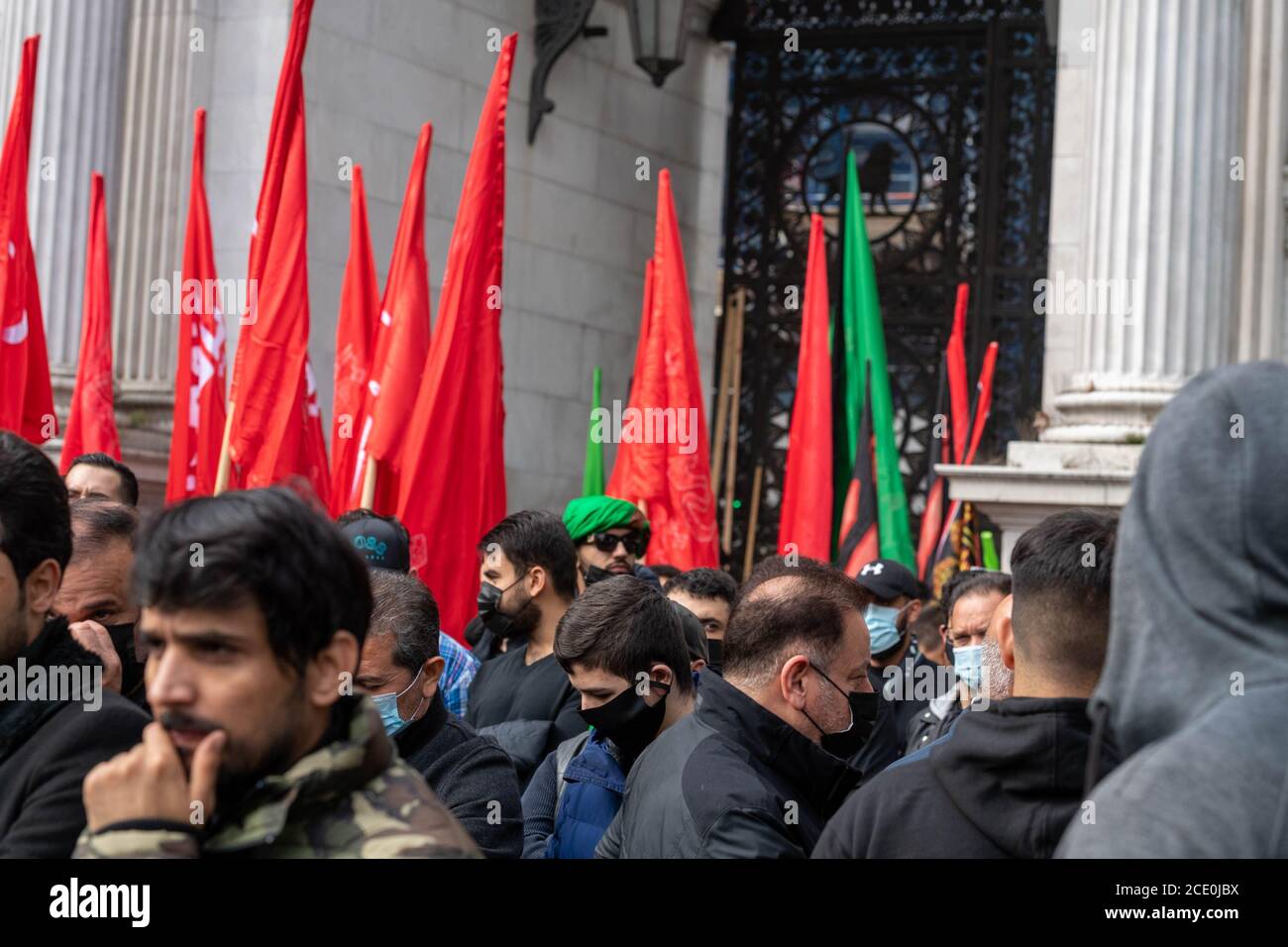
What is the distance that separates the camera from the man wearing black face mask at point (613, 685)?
4.78 m

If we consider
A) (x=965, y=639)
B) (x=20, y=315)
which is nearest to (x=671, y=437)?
(x=20, y=315)

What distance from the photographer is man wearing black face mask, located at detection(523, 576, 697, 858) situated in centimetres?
478

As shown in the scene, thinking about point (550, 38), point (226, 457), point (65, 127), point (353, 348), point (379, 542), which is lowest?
point (379, 542)

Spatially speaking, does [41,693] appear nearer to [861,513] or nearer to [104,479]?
[104,479]

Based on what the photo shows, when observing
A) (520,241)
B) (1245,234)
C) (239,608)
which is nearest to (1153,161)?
(1245,234)

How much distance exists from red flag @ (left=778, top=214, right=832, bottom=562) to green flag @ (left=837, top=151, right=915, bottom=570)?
0.41 metres

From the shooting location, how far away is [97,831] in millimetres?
2215

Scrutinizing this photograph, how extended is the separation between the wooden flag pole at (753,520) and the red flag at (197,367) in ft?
17.9

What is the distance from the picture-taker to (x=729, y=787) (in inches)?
146

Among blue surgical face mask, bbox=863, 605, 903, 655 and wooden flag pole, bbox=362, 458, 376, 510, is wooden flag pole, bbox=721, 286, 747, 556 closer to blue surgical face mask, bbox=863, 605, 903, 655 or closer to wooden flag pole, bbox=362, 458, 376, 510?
wooden flag pole, bbox=362, 458, 376, 510

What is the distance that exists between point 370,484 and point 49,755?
214 inches
